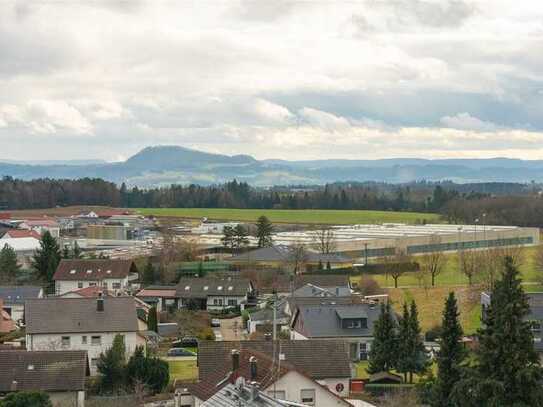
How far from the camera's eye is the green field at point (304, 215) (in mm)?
132250

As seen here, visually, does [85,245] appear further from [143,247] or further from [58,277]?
[58,277]

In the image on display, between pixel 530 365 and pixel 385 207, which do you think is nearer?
pixel 530 365

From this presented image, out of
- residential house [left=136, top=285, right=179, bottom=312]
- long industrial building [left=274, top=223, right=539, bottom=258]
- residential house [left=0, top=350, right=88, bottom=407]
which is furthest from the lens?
long industrial building [left=274, top=223, right=539, bottom=258]

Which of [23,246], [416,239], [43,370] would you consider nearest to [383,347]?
[43,370]

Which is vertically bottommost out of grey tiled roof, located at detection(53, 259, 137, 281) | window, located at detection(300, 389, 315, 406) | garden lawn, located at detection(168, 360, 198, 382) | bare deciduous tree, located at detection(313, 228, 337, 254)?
→ garden lawn, located at detection(168, 360, 198, 382)

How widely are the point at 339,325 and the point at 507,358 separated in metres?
22.2

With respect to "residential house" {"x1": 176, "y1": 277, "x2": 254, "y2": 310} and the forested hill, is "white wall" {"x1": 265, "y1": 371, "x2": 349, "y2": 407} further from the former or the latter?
the forested hill

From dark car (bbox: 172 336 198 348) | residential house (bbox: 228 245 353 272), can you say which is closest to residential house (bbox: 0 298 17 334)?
dark car (bbox: 172 336 198 348)

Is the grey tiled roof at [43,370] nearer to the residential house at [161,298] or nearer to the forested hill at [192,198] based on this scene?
the residential house at [161,298]

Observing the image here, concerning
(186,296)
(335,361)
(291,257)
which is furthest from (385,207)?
(335,361)

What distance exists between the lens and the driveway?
4681 centimetres

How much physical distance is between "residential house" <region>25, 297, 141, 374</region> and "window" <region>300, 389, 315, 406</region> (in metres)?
13.9

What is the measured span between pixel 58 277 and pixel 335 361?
35600mm

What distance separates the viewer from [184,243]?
82.4 m
